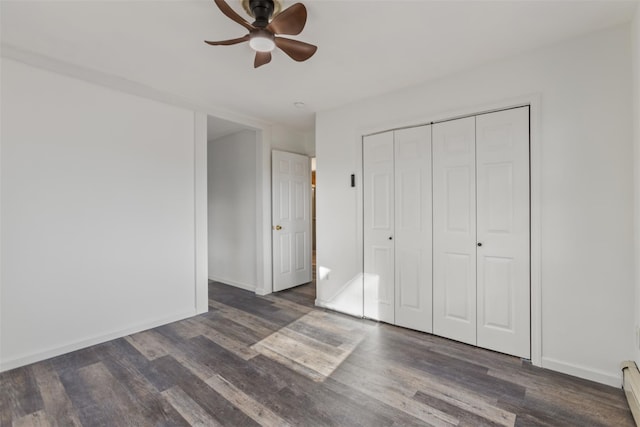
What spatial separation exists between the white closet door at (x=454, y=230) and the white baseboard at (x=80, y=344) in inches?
107

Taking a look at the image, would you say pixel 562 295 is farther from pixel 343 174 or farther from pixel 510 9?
pixel 343 174

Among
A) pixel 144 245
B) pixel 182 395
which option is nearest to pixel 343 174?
pixel 144 245

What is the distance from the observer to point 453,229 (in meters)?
2.71

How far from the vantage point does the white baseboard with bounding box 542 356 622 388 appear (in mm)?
2018

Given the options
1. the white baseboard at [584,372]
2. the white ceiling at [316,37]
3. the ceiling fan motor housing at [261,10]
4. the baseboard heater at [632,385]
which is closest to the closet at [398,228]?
the white ceiling at [316,37]

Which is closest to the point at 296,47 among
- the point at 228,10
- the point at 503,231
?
the point at 228,10

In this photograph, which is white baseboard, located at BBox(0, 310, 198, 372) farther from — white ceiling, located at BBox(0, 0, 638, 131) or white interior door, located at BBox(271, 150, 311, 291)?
white ceiling, located at BBox(0, 0, 638, 131)

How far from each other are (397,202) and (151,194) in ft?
8.30

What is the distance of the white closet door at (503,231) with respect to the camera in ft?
7.73

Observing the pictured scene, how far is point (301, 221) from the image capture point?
4672mm

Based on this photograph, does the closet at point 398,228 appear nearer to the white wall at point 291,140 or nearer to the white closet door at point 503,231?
the white closet door at point 503,231

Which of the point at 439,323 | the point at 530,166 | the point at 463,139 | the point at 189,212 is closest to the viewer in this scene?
the point at 530,166

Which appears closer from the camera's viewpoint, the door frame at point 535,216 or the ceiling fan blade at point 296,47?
the ceiling fan blade at point 296,47

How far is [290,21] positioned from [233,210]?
3.36 m
